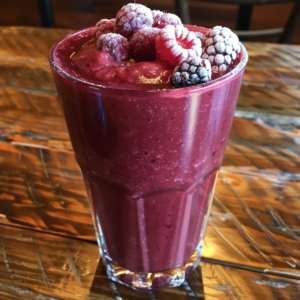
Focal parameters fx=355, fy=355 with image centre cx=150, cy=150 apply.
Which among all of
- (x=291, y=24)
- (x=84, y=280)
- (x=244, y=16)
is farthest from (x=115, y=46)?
(x=244, y=16)

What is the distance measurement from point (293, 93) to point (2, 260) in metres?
0.96

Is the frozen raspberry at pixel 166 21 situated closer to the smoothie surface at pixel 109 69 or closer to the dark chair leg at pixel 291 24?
the smoothie surface at pixel 109 69

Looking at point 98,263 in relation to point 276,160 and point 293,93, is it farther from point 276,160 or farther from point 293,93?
point 293,93

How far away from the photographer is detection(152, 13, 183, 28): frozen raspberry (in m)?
0.58

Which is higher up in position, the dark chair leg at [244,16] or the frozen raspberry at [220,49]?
the frozen raspberry at [220,49]

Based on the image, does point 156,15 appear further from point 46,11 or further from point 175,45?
point 46,11

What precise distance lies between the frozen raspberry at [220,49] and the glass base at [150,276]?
40cm

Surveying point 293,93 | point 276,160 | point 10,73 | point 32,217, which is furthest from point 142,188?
point 10,73

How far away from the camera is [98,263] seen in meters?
0.71

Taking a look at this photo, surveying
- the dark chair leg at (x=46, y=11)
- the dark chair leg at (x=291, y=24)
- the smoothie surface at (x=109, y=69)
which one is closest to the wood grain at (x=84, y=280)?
the smoothie surface at (x=109, y=69)

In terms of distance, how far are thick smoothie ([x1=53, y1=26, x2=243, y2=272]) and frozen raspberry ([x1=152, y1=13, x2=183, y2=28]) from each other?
10 cm

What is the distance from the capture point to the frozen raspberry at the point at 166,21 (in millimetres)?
584

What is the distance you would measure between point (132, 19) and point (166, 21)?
6cm

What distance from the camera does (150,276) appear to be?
71 centimetres
